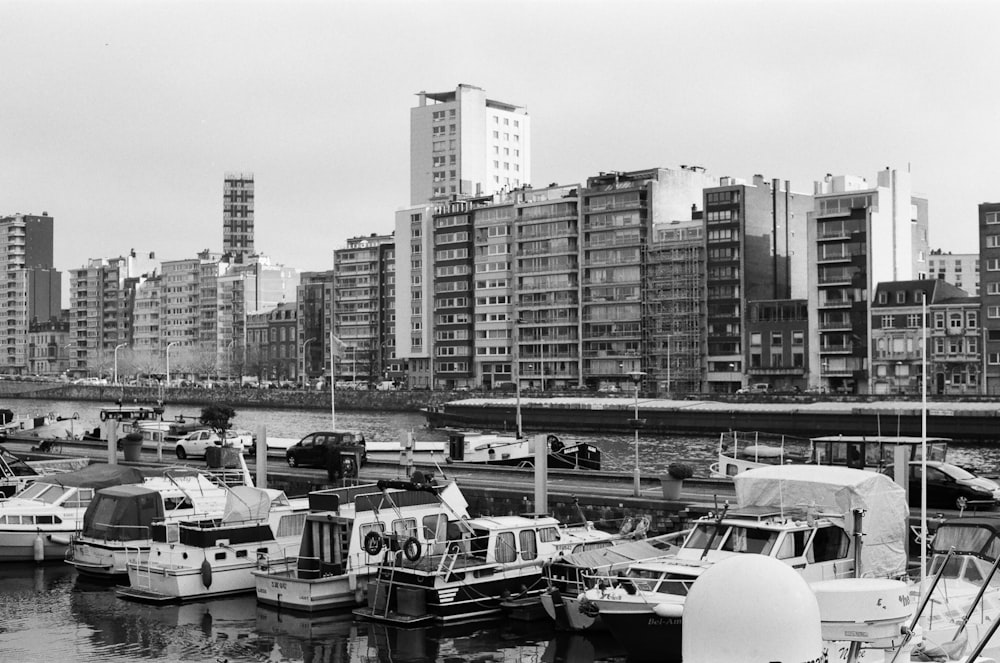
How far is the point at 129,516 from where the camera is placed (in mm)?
33406

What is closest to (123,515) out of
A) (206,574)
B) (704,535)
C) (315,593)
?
(206,574)

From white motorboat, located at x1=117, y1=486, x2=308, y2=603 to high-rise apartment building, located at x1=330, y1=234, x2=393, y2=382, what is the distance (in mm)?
143857

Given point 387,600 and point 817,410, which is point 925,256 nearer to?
point 817,410

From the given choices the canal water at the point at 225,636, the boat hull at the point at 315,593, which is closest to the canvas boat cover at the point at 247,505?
the canal water at the point at 225,636

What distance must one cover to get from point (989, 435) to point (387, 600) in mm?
66627

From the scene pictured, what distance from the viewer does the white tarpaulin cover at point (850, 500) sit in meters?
24.5

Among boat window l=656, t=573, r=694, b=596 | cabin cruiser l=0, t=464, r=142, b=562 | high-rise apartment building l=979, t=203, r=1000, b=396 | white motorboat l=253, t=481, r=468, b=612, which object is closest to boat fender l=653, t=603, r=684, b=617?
boat window l=656, t=573, r=694, b=596

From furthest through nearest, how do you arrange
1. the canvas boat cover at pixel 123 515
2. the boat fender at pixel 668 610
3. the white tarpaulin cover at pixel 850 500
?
the canvas boat cover at pixel 123 515 < the white tarpaulin cover at pixel 850 500 < the boat fender at pixel 668 610

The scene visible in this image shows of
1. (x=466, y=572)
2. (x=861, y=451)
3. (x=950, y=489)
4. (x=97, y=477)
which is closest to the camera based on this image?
(x=466, y=572)

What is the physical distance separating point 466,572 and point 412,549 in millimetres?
1296

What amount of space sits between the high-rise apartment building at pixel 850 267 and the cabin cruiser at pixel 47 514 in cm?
9017

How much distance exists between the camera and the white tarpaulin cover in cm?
2448

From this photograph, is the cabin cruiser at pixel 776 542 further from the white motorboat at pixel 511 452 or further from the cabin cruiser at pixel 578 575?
the white motorboat at pixel 511 452

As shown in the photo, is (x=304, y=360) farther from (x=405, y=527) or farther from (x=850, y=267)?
(x=405, y=527)
